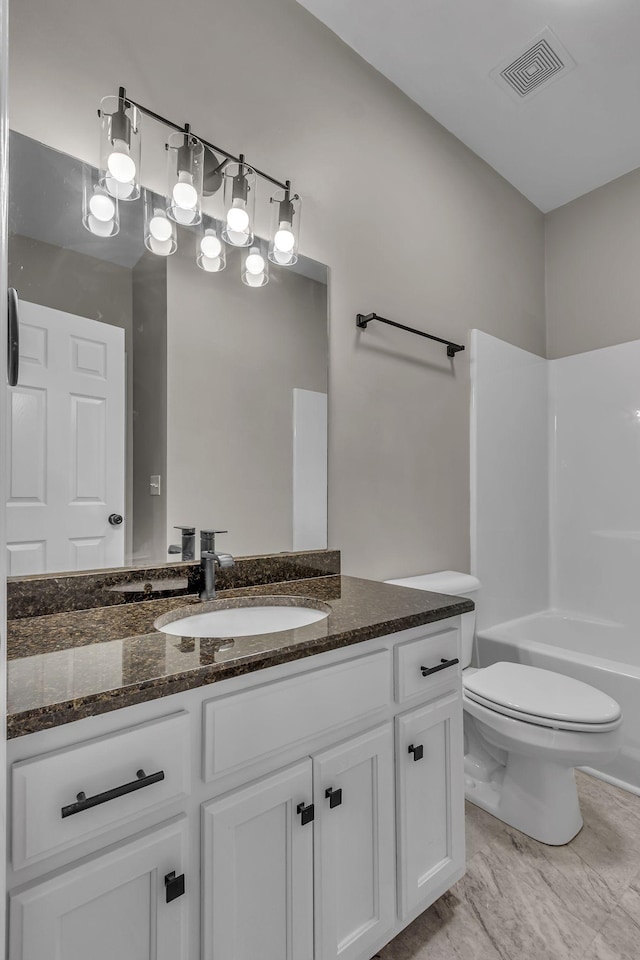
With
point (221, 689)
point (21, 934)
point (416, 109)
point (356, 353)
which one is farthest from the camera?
point (416, 109)

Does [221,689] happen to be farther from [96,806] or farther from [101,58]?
[101,58]

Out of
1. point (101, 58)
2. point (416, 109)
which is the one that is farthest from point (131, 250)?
point (416, 109)

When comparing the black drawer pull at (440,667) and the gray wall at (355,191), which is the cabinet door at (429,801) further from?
the gray wall at (355,191)

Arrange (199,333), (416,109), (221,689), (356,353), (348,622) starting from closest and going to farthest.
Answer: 1. (221,689)
2. (348,622)
3. (199,333)
4. (356,353)
5. (416,109)

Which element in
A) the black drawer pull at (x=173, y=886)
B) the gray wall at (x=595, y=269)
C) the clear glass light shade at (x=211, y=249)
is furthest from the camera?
the gray wall at (x=595, y=269)

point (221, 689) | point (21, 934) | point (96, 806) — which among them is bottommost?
point (21, 934)

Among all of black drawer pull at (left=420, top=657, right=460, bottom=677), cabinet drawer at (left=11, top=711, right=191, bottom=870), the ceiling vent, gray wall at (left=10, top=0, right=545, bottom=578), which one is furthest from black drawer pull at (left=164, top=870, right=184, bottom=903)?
the ceiling vent

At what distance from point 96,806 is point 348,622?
56cm

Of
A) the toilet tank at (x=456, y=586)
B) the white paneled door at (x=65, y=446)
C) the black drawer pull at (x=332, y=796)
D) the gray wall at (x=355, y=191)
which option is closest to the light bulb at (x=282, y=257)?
the gray wall at (x=355, y=191)

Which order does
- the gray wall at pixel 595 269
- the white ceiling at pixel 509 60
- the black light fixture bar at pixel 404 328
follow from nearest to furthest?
the white ceiling at pixel 509 60 < the black light fixture bar at pixel 404 328 < the gray wall at pixel 595 269

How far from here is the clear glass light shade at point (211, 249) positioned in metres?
1.46

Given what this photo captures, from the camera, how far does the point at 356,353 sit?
6.25ft

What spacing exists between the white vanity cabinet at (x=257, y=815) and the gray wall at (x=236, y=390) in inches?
23.6

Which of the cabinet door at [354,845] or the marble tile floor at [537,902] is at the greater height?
the cabinet door at [354,845]
